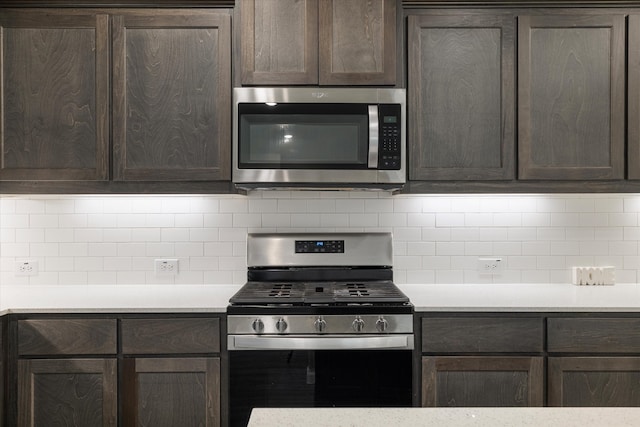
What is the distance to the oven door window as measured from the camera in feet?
7.34

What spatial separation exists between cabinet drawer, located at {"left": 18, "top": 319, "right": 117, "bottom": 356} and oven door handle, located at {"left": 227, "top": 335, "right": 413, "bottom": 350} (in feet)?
1.69

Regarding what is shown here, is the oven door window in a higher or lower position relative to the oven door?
higher

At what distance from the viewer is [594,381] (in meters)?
2.00

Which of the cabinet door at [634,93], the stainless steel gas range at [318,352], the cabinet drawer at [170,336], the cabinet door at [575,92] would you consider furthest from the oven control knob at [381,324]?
the cabinet door at [634,93]

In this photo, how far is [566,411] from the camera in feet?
2.82

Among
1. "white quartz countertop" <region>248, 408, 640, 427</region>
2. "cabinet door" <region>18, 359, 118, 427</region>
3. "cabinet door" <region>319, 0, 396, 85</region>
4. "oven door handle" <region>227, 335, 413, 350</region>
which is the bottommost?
"cabinet door" <region>18, 359, 118, 427</region>

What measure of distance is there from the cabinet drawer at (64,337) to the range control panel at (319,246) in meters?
0.97

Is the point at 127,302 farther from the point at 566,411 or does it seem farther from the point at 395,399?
the point at 566,411

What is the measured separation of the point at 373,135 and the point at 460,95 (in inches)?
17.8

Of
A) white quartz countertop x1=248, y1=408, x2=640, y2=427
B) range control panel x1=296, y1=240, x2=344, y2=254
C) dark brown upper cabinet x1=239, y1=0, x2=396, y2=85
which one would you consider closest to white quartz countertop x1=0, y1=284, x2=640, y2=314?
range control panel x1=296, y1=240, x2=344, y2=254

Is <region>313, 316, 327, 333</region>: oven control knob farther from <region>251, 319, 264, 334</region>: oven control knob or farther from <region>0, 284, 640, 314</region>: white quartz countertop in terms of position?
<region>0, 284, 640, 314</region>: white quartz countertop

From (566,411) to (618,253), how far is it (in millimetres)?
2104

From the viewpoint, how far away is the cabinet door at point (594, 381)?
1.99 m

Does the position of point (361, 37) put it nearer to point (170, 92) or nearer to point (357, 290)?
point (170, 92)
